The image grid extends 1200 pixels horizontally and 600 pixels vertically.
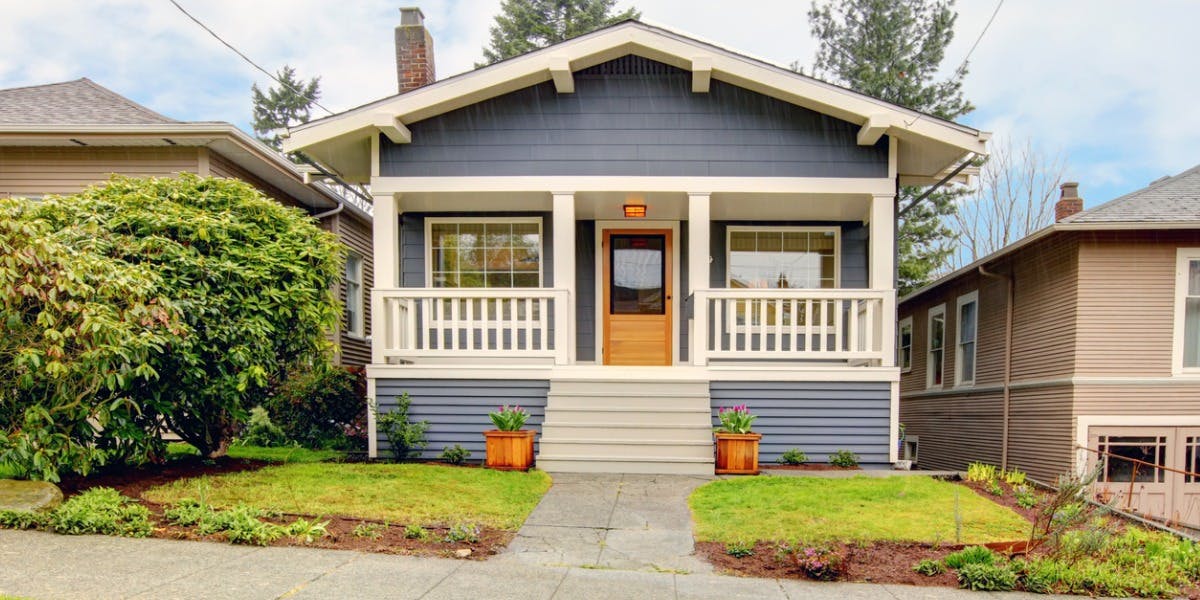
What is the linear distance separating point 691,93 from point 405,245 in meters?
4.17

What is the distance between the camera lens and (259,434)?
993 centimetres

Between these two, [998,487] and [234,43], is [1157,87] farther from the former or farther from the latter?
[234,43]

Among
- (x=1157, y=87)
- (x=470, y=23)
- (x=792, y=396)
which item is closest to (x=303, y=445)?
(x=792, y=396)

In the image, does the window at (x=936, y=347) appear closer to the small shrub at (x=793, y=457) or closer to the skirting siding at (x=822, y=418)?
the skirting siding at (x=822, y=418)

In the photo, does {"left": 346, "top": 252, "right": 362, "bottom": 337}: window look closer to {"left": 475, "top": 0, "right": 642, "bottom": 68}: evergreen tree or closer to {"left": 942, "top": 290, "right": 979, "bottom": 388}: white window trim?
{"left": 942, "top": 290, "right": 979, "bottom": 388}: white window trim

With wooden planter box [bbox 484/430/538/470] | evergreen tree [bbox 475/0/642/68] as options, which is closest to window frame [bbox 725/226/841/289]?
wooden planter box [bbox 484/430/538/470]

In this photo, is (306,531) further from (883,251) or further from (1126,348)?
(1126,348)

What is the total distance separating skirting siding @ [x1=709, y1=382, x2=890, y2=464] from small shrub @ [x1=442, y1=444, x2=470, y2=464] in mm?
2720

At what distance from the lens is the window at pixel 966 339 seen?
11.6m

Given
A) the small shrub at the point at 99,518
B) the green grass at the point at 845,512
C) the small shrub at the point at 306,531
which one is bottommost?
the green grass at the point at 845,512

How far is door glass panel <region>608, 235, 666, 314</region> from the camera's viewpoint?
10562mm

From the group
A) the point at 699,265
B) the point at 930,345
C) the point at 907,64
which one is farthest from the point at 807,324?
the point at 907,64

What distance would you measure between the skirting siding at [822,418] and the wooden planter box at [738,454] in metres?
0.72

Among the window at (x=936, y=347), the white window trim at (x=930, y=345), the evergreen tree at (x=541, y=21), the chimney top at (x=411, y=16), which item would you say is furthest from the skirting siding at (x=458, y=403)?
the evergreen tree at (x=541, y=21)
